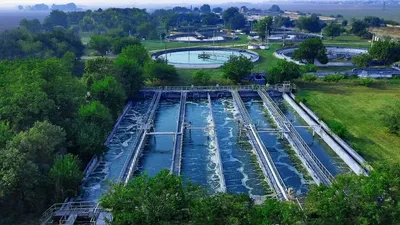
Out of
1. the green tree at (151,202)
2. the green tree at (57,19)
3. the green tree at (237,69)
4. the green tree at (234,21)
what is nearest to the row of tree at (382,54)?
the green tree at (237,69)

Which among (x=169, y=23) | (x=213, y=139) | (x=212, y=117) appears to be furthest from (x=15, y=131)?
(x=169, y=23)

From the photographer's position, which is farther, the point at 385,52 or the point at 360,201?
the point at 385,52

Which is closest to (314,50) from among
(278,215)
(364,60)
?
(364,60)

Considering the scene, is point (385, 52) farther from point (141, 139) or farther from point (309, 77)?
point (141, 139)

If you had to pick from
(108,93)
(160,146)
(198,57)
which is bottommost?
(160,146)

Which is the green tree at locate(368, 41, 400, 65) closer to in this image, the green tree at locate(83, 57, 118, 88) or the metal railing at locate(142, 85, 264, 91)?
the metal railing at locate(142, 85, 264, 91)
